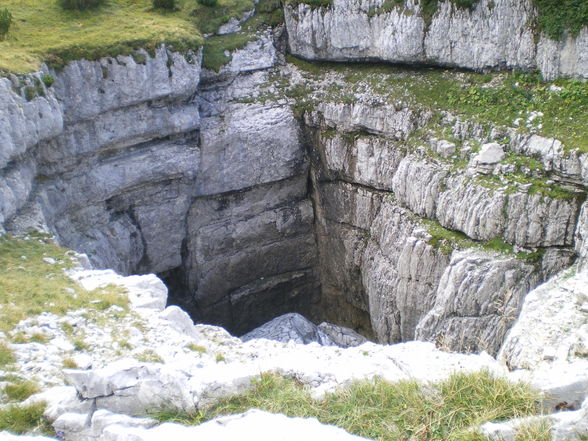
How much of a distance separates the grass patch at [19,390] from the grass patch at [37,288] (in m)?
2.47

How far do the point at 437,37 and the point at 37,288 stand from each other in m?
18.0

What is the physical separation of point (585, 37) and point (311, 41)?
12.5m

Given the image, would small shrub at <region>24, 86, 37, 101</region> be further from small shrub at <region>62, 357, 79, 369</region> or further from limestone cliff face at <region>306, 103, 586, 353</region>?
limestone cliff face at <region>306, 103, 586, 353</region>

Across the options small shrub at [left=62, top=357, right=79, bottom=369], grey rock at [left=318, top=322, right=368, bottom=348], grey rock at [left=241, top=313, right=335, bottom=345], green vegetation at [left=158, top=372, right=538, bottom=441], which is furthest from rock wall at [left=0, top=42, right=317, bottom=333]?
green vegetation at [left=158, top=372, right=538, bottom=441]

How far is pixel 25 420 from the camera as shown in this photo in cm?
981

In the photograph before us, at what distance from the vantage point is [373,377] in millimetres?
10391

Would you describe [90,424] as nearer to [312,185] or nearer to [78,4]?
[312,185]

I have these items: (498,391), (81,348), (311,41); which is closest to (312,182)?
(311,41)

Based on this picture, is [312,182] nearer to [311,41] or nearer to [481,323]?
[311,41]

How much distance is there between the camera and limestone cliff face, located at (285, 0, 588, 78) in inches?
805

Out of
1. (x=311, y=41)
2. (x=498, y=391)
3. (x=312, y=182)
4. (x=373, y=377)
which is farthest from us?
(x=312, y=182)

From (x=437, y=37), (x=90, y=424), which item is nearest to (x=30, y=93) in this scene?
(x=90, y=424)

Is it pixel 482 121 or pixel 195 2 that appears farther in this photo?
pixel 195 2

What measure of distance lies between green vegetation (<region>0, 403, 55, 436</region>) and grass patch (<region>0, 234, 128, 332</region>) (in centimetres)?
347
